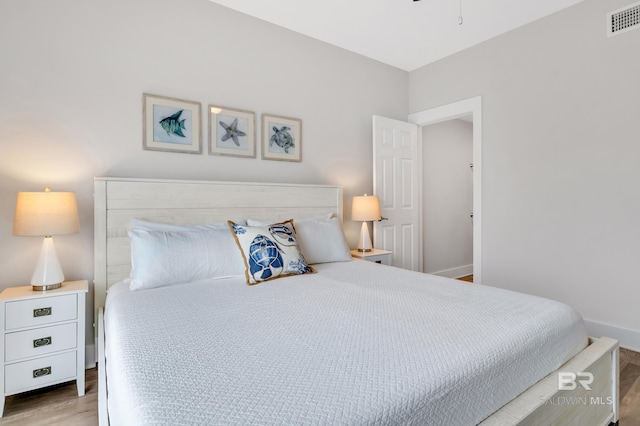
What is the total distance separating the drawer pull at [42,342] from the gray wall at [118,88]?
18.2 inches

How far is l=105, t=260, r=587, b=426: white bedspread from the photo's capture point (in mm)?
774

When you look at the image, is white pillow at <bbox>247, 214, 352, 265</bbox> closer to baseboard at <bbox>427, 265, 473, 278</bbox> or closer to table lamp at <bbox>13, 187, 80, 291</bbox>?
table lamp at <bbox>13, 187, 80, 291</bbox>

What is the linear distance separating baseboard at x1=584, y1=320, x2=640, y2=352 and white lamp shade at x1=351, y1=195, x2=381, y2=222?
1.96 meters

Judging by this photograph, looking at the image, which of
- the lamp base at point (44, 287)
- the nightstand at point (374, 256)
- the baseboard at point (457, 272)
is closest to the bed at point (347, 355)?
the lamp base at point (44, 287)

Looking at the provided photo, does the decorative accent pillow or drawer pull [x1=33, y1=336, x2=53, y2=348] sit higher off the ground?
the decorative accent pillow

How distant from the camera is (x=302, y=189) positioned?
9.78 ft

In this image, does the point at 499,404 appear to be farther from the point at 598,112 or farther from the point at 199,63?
the point at 199,63

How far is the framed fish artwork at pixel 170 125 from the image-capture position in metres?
2.36

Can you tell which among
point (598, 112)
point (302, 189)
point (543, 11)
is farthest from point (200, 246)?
point (543, 11)

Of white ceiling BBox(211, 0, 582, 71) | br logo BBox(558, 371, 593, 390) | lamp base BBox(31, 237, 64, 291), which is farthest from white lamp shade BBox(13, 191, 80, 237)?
br logo BBox(558, 371, 593, 390)

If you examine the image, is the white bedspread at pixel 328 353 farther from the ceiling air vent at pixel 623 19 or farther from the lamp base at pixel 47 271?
the ceiling air vent at pixel 623 19

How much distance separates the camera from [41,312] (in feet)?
5.81

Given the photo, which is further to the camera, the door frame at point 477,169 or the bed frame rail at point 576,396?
the door frame at point 477,169

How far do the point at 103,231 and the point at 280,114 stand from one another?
5.68 ft
